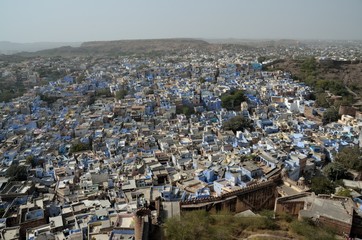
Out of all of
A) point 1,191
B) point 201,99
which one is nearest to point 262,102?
point 201,99

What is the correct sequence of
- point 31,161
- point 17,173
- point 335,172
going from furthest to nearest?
point 31,161 → point 17,173 → point 335,172

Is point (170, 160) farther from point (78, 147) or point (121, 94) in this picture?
point (121, 94)

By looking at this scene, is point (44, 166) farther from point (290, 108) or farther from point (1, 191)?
point (290, 108)

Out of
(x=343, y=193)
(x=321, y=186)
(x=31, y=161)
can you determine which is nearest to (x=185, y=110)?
(x=31, y=161)

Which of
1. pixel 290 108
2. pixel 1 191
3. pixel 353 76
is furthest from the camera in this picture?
pixel 353 76

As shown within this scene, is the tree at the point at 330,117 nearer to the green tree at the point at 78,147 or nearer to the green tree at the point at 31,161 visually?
the green tree at the point at 78,147

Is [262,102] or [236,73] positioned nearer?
[262,102]

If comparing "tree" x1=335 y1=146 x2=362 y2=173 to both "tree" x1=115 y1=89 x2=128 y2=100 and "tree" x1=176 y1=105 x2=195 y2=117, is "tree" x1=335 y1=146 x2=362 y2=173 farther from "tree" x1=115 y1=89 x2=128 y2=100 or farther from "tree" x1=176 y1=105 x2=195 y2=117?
"tree" x1=115 y1=89 x2=128 y2=100

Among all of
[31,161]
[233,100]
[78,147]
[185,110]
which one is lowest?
[31,161]
